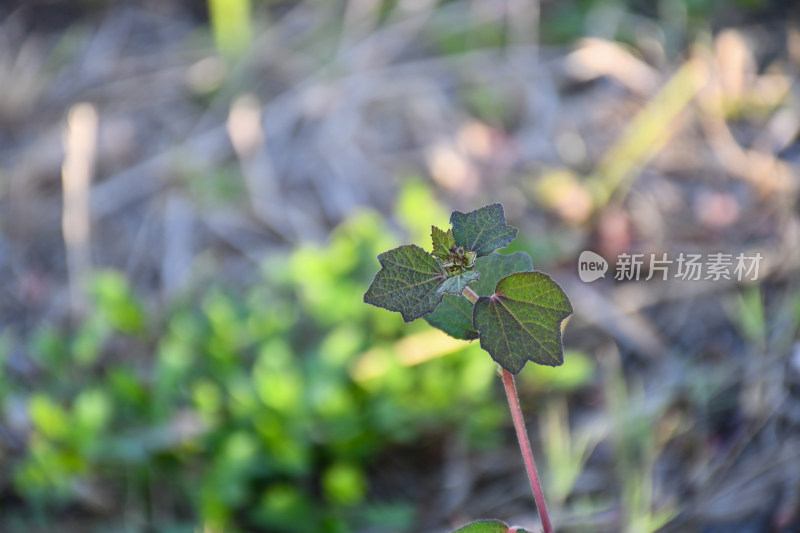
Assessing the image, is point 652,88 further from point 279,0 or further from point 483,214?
point 483,214

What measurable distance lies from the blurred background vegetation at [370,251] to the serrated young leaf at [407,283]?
0.71 m

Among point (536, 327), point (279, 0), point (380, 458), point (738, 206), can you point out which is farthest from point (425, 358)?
point (279, 0)

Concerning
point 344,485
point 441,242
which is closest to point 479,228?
point 441,242

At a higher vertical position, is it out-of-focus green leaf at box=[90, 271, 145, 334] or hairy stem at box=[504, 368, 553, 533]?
out-of-focus green leaf at box=[90, 271, 145, 334]

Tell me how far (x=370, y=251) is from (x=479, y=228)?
977 millimetres

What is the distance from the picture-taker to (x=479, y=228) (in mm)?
613

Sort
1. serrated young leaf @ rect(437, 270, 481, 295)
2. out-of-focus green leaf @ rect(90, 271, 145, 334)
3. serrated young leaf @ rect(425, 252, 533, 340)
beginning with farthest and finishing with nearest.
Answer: out-of-focus green leaf @ rect(90, 271, 145, 334)
serrated young leaf @ rect(425, 252, 533, 340)
serrated young leaf @ rect(437, 270, 481, 295)

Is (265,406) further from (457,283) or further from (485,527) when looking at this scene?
(457,283)

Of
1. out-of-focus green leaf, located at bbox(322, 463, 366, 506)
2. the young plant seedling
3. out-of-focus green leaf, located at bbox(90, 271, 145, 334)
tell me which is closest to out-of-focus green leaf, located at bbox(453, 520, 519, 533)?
the young plant seedling

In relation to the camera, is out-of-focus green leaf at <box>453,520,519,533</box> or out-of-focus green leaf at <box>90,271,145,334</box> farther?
out-of-focus green leaf at <box>90,271,145,334</box>

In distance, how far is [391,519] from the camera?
132cm

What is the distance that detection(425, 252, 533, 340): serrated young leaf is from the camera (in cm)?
71

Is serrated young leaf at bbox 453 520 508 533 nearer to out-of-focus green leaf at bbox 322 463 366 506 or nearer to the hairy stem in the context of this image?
the hairy stem

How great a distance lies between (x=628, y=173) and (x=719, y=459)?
0.84 m
